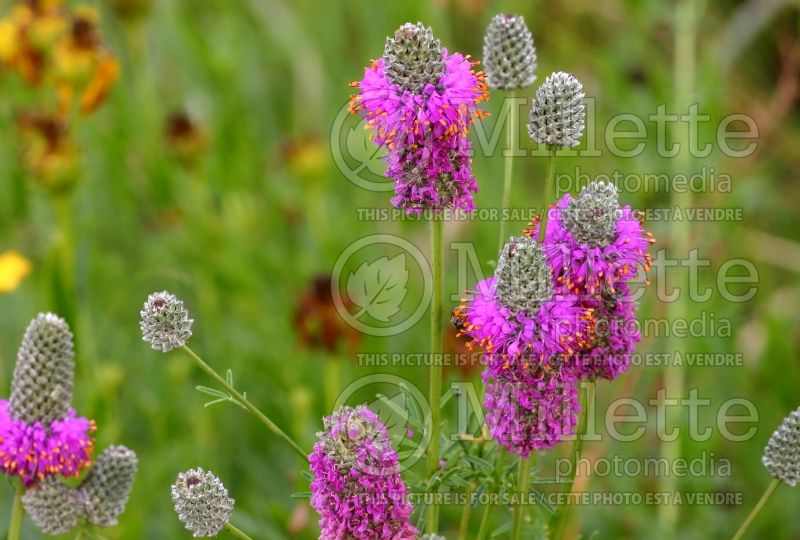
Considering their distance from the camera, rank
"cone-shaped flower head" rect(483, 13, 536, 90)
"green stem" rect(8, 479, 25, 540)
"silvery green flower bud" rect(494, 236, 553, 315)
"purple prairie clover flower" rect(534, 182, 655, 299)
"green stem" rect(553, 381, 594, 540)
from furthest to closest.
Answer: "cone-shaped flower head" rect(483, 13, 536, 90) → "green stem" rect(8, 479, 25, 540) → "green stem" rect(553, 381, 594, 540) → "purple prairie clover flower" rect(534, 182, 655, 299) → "silvery green flower bud" rect(494, 236, 553, 315)

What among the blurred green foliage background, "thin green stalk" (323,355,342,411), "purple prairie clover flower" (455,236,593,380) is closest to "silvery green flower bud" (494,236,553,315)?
"purple prairie clover flower" (455,236,593,380)

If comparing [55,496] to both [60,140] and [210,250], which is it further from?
[210,250]

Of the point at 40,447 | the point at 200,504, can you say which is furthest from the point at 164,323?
Result: the point at 40,447

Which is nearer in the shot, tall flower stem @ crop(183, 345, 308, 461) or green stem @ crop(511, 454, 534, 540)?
tall flower stem @ crop(183, 345, 308, 461)

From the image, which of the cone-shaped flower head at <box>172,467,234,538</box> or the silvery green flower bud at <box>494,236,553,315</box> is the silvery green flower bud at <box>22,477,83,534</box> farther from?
the silvery green flower bud at <box>494,236,553,315</box>

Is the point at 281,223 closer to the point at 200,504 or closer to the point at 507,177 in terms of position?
the point at 507,177

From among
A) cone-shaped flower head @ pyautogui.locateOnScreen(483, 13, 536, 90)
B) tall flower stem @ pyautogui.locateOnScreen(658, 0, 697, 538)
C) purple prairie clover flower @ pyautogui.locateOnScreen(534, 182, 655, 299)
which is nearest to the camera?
purple prairie clover flower @ pyautogui.locateOnScreen(534, 182, 655, 299)

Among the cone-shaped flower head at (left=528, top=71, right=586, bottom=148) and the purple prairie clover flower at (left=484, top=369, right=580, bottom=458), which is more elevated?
the cone-shaped flower head at (left=528, top=71, right=586, bottom=148)
